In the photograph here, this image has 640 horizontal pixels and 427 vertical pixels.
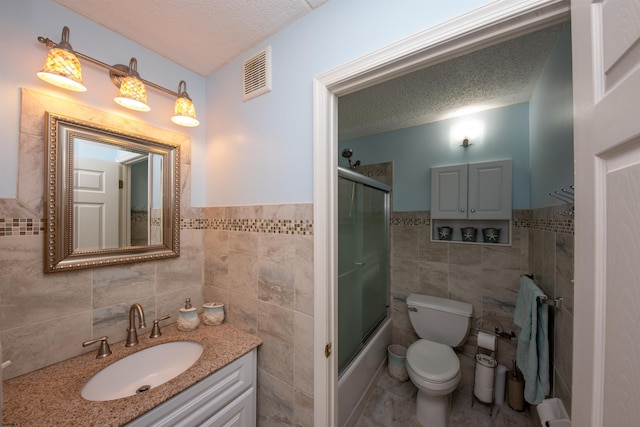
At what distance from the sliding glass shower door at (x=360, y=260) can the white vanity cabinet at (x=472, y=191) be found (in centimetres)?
51

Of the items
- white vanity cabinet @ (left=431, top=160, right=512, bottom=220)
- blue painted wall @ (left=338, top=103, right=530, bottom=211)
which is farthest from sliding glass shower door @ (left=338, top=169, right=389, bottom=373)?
Answer: white vanity cabinet @ (left=431, top=160, right=512, bottom=220)

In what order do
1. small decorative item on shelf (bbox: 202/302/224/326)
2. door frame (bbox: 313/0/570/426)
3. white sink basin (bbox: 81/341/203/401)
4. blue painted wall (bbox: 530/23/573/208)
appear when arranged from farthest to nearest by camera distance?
1. small decorative item on shelf (bbox: 202/302/224/326)
2. blue painted wall (bbox: 530/23/573/208)
3. white sink basin (bbox: 81/341/203/401)
4. door frame (bbox: 313/0/570/426)

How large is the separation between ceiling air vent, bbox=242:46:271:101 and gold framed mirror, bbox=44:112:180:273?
21.9 inches

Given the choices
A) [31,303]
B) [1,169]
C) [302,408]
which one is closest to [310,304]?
[302,408]

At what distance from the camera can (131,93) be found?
101 cm

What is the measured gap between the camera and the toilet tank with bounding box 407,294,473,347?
189 centimetres

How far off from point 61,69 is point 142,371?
4.34 ft

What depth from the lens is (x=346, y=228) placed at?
1.63 m

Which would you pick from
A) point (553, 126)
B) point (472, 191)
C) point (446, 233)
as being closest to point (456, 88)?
point (553, 126)

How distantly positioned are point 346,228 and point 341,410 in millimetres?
1184

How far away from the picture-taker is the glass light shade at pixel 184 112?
1188mm

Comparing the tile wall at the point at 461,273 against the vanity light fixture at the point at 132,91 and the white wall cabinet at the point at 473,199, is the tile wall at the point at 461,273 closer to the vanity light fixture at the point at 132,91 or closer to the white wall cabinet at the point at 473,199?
the white wall cabinet at the point at 473,199

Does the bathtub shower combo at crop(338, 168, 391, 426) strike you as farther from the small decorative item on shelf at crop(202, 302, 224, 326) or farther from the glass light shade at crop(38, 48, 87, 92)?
the glass light shade at crop(38, 48, 87, 92)

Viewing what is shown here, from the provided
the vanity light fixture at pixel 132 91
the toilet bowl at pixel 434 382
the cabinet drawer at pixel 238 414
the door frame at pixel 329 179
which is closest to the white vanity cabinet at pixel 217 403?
the cabinet drawer at pixel 238 414
